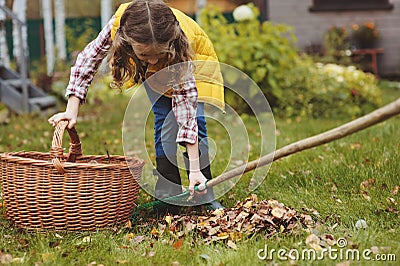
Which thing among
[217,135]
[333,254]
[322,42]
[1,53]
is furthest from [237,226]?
[322,42]

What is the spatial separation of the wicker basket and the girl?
29cm

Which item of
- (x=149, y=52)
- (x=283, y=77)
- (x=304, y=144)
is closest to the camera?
(x=304, y=144)

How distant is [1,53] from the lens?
859 cm

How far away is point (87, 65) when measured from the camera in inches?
112

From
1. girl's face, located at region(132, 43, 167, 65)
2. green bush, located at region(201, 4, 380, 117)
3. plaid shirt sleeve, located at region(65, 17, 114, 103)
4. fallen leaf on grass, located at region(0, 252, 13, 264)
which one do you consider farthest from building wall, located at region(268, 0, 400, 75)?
fallen leaf on grass, located at region(0, 252, 13, 264)

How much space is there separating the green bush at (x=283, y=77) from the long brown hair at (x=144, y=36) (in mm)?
3731

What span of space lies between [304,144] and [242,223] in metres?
0.51

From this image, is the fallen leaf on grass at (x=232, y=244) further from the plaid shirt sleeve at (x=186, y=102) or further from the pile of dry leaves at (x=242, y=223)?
the plaid shirt sleeve at (x=186, y=102)

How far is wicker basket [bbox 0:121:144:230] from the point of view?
252 cm

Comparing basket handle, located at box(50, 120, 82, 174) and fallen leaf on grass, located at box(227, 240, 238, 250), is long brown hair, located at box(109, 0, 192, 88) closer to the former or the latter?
basket handle, located at box(50, 120, 82, 174)

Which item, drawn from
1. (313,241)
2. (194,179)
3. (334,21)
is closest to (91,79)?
(194,179)

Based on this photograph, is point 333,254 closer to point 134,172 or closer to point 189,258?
point 189,258

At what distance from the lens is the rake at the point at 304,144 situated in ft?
6.44

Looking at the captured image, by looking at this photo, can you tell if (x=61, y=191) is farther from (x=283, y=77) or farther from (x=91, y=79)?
(x=283, y=77)
